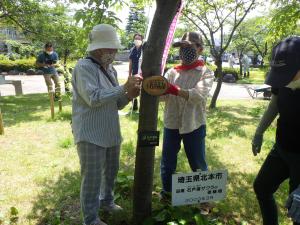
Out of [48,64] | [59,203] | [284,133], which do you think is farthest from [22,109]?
[284,133]

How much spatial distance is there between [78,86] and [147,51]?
60cm

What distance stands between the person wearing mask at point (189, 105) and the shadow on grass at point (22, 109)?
5131 millimetres

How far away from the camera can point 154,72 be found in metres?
2.64

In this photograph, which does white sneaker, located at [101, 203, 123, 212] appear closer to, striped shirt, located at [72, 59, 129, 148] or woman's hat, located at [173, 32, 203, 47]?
striped shirt, located at [72, 59, 129, 148]

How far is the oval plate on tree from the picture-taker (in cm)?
253

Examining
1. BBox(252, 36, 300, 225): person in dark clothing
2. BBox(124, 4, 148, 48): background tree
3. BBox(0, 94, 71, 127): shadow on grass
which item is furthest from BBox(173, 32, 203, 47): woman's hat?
BBox(0, 94, 71, 127): shadow on grass

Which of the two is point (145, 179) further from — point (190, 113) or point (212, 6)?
point (212, 6)

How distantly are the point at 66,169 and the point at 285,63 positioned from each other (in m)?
3.32

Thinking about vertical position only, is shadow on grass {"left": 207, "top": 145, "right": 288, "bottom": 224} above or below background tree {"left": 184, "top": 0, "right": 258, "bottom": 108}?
below

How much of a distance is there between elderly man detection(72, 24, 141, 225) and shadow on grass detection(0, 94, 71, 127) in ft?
17.2

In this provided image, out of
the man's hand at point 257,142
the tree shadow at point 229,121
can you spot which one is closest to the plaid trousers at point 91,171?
the man's hand at point 257,142

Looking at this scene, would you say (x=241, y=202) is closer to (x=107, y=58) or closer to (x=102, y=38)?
(x=107, y=58)

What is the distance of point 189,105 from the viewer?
318 centimetres

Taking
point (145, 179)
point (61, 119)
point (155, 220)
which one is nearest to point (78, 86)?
point (145, 179)
